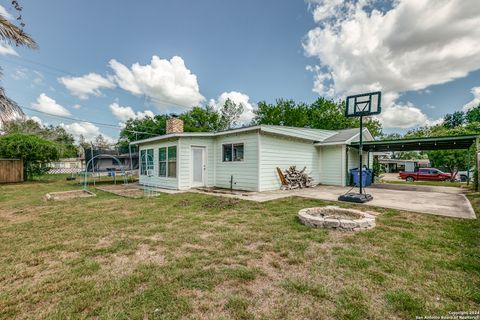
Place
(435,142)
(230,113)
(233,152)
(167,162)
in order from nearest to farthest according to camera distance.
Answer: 1. (233,152)
2. (435,142)
3. (167,162)
4. (230,113)

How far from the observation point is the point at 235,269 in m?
2.59

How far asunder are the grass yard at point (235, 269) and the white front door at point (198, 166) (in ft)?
17.8

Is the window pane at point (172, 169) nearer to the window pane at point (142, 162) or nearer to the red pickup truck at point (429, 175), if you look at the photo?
the window pane at point (142, 162)

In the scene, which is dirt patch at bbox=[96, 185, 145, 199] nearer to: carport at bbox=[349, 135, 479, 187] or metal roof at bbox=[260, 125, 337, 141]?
metal roof at bbox=[260, 125, 337, 141]

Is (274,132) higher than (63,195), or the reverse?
(274,132)

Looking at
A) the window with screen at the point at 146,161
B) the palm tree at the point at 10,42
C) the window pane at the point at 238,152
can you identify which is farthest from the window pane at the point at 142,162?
the palm tree at the point at 10,42

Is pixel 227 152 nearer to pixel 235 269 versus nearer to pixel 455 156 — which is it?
pixel 235 269

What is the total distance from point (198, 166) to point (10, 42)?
6.92m

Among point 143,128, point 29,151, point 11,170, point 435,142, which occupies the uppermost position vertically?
point 143,128

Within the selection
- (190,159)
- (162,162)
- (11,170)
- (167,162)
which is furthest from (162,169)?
(11,170)

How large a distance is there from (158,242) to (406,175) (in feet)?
79.6

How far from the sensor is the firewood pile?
32.1 ft

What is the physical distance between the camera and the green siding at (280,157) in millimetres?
8992

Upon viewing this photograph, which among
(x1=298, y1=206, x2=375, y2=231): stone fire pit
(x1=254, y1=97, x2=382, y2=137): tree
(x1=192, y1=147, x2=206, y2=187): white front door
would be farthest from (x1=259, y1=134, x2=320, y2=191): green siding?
(x1=254, y1=97, x2=382, y2=137): tree
